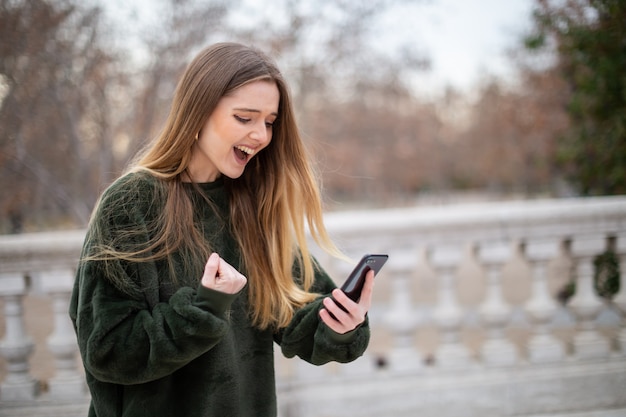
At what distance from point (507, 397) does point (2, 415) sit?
296 cm

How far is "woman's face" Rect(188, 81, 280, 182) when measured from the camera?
67.7 inches

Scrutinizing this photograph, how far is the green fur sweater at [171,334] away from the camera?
1.47 meters

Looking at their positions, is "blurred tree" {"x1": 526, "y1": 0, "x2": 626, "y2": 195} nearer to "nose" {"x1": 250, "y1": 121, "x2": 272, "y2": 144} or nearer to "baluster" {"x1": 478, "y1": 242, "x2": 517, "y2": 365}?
"baluster" {"x1": 478, "y1": 242, "x2": 517, "y2": 365}

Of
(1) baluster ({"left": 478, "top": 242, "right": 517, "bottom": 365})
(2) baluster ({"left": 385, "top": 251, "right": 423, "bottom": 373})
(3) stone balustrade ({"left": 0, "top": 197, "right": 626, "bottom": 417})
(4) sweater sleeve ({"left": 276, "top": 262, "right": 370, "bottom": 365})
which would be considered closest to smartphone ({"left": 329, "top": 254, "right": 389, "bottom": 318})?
(4) sweater sleeve ({"left": 276, "top": 262, "right": 370, "bottom": 365})

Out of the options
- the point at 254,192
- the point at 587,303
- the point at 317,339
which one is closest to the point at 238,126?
the point at 254,192

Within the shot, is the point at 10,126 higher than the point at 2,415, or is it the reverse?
the point at 10,126

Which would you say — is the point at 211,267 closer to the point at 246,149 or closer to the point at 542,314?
the point at 246,149

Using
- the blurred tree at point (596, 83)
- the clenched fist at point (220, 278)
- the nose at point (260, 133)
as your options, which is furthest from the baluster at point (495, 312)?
the blurred tree at point (596, 83)

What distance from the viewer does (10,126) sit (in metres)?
5.05

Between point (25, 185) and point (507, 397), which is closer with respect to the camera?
point (507, 397)

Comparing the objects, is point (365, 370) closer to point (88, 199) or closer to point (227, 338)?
point (227, 338)

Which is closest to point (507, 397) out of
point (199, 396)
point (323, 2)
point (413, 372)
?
point (413, 372)

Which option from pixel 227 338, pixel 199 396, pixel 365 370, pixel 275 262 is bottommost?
pixel 365 370

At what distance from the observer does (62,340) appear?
275 cm
